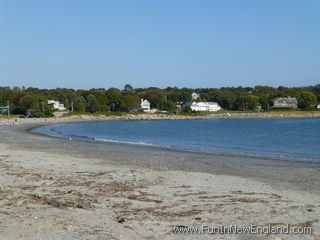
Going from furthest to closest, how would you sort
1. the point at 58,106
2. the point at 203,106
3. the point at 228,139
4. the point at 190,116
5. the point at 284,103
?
the point at 284,103 < the point at 203,106 < the point at 58,106 < the point at 190,116 < the point at 228,139

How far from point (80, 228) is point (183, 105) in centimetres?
14793

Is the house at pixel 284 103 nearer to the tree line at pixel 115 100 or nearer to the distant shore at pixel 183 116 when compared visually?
the tree line at pixel 115 100

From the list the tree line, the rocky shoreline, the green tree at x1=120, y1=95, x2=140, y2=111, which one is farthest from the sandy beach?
the green tree at x1=120, y1=95, x2=140, y2=111

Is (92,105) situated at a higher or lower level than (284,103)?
higher

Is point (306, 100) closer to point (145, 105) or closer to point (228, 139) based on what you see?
point (145, 105)

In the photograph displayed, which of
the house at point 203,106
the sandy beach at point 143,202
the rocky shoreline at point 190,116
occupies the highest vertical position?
the house at point 203,106

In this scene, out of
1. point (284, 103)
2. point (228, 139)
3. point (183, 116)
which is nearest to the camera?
point (228, 139)

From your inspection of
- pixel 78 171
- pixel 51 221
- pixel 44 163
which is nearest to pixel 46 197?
pixel 51 221

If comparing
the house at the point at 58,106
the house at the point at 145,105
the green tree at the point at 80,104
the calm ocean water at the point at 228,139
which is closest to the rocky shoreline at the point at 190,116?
the green tree at the point at 80,104

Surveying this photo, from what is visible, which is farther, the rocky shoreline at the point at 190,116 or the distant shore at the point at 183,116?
the rocky shoreline at the point at 190,116

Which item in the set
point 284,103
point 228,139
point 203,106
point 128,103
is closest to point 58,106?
point 128,103

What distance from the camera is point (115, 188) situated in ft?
38.4

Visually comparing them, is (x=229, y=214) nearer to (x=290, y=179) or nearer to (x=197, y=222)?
(x=197, y=222)

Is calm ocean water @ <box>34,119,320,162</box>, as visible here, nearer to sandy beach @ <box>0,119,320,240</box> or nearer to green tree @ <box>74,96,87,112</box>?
sandy beach @ <box>0,119,320,240</box>
